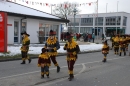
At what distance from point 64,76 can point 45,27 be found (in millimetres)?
19709

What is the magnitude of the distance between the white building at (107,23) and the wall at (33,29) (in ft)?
124

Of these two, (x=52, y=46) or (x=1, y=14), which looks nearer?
(x=52, y=46)

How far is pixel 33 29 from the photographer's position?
26203 mm

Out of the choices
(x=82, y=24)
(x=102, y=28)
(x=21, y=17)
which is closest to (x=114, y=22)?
(x=102, y=28)

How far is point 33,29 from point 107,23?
4640 centimetres

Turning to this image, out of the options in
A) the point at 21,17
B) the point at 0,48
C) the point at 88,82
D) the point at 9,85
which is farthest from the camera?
the point at 21,17

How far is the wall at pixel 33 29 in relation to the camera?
2564cm

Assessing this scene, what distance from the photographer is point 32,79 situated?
8336 mm

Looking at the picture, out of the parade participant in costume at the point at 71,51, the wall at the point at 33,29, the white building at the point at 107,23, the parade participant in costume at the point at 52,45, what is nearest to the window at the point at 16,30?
the wall at the point at 33,29

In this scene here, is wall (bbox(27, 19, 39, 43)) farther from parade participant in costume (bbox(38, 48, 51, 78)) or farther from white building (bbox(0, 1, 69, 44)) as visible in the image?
parade participant in costume (bbox(38, 48, 51, 78))

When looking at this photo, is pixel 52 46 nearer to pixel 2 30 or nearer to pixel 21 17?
pixel 2 30

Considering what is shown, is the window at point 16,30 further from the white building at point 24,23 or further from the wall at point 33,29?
the wall at point 33,29

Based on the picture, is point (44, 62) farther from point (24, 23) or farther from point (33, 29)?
point (33, 29)

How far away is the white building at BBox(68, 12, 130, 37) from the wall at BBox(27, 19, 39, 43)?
3785 cm
